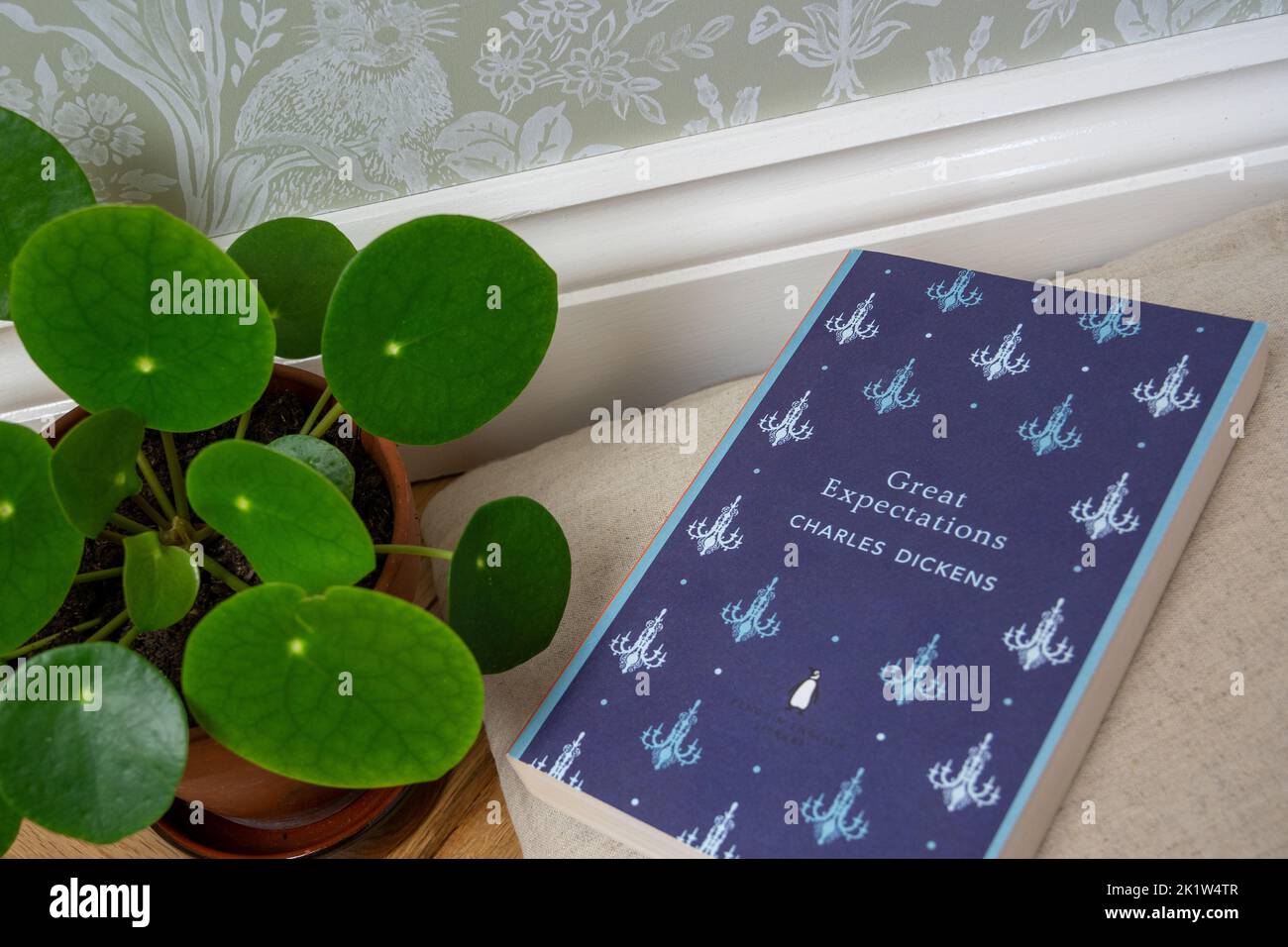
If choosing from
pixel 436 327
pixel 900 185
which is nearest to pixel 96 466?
pixel 436 327

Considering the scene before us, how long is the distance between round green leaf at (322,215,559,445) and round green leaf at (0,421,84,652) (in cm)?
11

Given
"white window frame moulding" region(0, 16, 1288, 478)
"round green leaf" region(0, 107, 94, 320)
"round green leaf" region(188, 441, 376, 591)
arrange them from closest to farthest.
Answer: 1. "round green leaf" region(188, 441, 376, 591)
2. "round green leaf" region(0, 107, 94, 320)
3. "white window frame moulding" region(0, 16, 1288, 478)

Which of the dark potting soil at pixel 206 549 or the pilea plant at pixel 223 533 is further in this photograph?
the dark potting soil at pixel 206 549

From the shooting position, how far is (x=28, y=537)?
37cm

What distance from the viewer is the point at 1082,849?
420 mm

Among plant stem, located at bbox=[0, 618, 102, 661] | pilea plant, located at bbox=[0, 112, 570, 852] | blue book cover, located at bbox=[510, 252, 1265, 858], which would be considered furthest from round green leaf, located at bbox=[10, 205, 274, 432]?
blue book cover, located at bbox=[510, 252, 1265, 858]

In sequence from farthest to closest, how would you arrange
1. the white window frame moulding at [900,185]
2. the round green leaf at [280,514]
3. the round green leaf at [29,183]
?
the white window frame moulding at [900,185] → the round green leaf at [29,183] → the round green leaf at [280,514]

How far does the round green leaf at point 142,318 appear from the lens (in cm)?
35

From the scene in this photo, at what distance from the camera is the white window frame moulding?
1.96 ft

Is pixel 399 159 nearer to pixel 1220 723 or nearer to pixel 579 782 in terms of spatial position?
pixel 579 782

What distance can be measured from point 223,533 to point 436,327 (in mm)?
114

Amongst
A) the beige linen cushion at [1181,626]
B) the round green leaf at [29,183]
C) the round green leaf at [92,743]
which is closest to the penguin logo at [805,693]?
the beige linen cushion at [1181,626]

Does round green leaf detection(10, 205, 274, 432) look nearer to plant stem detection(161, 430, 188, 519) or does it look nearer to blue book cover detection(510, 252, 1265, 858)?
plant stem detection(161, 430, 188, 519)

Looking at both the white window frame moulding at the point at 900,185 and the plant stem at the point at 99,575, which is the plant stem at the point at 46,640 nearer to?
the plant stem at the point at 99,575
